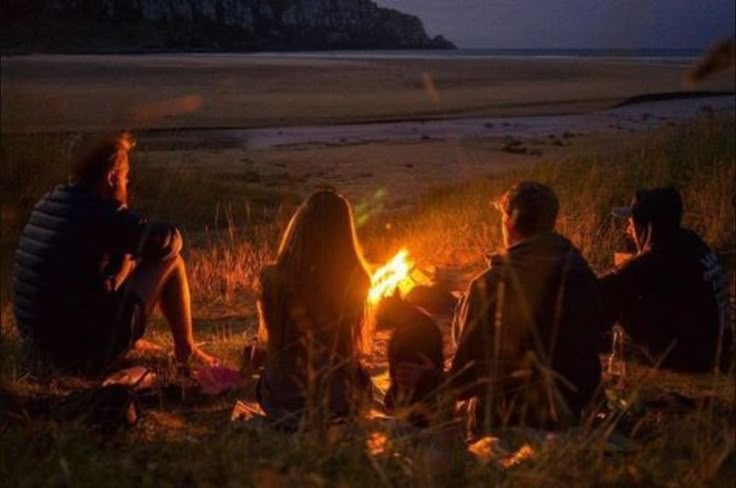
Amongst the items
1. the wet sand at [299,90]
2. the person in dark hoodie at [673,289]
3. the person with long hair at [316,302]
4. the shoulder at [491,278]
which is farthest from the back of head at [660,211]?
the wet sand at [299,90]

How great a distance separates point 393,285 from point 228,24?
38.2 metres

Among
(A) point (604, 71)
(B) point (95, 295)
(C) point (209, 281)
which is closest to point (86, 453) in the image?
(B) point (95, 295)

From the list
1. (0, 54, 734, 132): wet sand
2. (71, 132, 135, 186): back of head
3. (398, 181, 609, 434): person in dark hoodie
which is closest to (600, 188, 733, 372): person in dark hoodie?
(398, 181, 609, 434): person in dark hoodie

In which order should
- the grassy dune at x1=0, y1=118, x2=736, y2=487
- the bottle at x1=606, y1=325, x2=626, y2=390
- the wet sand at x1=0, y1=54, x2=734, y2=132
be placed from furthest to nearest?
the wet sand at x1=0, y1=54, x2=734, y2=132 → the bottle at x1=606, y1=325, x2=626, y2=390 → the grassy dune at x1=0, y1=118, x2=736, y2=487

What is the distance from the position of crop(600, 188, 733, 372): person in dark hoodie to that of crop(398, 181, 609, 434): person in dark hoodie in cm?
101

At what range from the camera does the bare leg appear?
5410 mm

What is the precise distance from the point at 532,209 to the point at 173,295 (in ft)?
7.37

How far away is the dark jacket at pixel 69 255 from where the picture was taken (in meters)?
5.02

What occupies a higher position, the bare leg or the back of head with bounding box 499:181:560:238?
the back of head with bounding box 499:181:560:238

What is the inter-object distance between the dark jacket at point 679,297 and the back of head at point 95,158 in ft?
9.22

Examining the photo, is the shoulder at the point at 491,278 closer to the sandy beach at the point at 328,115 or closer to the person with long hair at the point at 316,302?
the person with long hair at the point at 316,302

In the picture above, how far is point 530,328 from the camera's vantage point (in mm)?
4320

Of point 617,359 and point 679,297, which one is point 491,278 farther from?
point 617,359

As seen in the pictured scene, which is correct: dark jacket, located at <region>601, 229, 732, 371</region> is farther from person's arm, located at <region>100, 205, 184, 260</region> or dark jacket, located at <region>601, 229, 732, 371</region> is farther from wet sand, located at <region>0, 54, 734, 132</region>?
wet sand, located at <region>0, 54, 734, 132</region>
